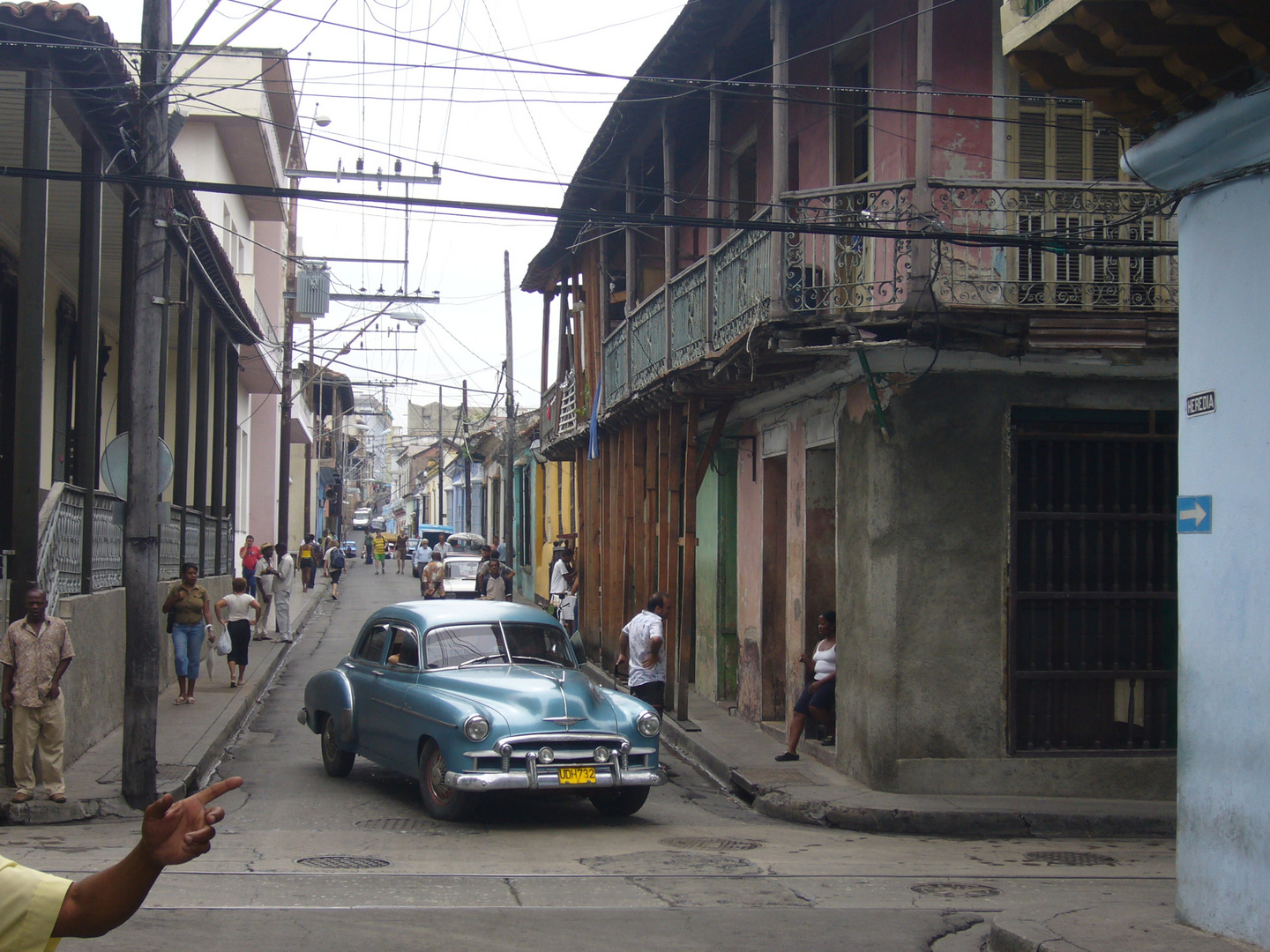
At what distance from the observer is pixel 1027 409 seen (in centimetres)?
1152

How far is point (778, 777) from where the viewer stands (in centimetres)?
1193

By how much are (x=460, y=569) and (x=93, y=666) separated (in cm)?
2259

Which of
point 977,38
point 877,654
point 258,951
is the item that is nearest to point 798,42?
point 977,38

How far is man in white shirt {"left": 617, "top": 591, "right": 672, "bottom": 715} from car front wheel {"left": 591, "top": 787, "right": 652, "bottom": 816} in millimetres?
3165

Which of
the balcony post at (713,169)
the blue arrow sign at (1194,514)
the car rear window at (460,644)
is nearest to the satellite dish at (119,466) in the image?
the car rear window at (460,644)

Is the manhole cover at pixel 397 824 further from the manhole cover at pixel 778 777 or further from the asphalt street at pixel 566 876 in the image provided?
the manhole cover at pixel 778 777

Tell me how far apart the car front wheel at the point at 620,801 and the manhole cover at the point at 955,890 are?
2.61m

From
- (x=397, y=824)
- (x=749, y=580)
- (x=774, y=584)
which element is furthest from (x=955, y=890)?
(x=749, y=580)

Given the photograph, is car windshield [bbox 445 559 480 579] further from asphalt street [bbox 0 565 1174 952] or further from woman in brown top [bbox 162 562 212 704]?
asphalt street [bbox 0 565 1174 952]

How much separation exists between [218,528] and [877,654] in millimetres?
14244

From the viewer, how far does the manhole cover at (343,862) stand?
836cm

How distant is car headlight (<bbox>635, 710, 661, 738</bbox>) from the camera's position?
397 inches

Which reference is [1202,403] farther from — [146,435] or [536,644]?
[146,435]

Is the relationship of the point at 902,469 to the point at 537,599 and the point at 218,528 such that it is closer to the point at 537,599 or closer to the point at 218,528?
the point at 218,528
